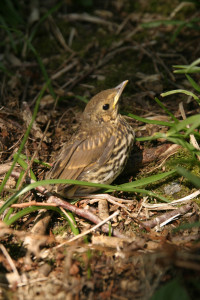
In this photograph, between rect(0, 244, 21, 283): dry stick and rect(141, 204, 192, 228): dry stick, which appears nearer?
rect(0, 244, 21, 283): dry stick

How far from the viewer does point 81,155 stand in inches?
129

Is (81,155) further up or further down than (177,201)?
further up

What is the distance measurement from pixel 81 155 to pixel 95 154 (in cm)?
13

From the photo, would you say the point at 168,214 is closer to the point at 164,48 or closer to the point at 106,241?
the point at 106,241

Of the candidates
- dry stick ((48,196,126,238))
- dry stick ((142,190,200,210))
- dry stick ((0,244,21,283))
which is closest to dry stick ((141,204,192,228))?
dry stick ((142,190,200,210))

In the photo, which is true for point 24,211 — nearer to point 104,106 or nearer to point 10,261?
point 10,261

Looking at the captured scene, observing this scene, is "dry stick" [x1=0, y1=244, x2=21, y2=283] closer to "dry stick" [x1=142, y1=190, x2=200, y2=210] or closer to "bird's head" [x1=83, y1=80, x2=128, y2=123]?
"dry stick" [x1=142, y1=190, x2=200, y2=210]

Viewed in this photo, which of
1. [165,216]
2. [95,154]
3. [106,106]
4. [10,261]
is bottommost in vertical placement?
[165,216]

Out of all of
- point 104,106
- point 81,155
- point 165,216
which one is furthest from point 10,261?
point 104,106

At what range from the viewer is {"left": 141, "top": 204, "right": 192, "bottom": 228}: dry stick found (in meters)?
2.93

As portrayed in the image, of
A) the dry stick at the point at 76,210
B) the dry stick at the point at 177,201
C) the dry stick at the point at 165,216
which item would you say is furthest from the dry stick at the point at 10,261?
the dry stick at the point at 177,201

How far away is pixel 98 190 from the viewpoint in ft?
11.1

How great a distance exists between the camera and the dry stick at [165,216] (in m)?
2.93

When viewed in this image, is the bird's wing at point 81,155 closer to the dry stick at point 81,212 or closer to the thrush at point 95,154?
the thrush at point 95,154
